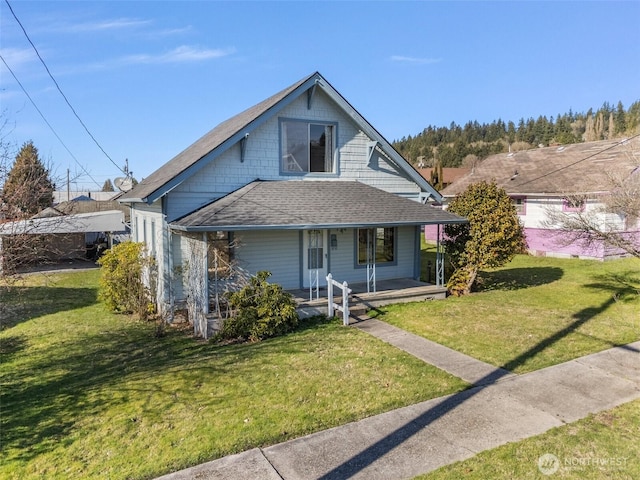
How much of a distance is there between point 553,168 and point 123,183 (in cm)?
2382

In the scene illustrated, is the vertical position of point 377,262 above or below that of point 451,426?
above

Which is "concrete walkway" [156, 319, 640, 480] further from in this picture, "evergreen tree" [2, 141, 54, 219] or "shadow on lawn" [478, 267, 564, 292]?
"shadow on lawn" [478, 267, 564, 292]

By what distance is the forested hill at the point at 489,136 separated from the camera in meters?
87.9

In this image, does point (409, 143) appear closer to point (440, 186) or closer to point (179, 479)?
point (440, 186)

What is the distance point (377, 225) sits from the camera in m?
12.5

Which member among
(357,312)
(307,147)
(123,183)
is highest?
(307,147)

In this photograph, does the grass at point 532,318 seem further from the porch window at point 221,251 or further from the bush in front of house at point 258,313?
the porch window at point 221,251

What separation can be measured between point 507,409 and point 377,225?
22.3ft

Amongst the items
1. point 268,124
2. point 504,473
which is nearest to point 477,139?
point 268,124

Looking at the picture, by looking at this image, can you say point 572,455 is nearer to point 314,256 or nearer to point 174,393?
point 174,393

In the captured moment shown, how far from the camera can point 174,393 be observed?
7.11 meters

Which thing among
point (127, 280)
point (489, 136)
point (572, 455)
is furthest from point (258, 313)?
point (489, 136)

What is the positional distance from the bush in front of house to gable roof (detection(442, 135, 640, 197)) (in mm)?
15986

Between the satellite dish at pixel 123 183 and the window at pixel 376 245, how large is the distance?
1172 centimetres
